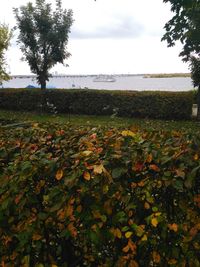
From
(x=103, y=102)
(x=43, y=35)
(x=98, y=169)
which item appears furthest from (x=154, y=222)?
(x=43, y=35)

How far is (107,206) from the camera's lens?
2.69 metres

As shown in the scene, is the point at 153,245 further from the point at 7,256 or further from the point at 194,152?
the point at 7,256

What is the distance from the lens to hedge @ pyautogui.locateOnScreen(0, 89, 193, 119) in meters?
23.8

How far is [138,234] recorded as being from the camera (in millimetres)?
2648

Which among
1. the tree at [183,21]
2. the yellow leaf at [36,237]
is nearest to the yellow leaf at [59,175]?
the yellow leaf at [36,237]

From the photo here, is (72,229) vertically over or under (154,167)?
under

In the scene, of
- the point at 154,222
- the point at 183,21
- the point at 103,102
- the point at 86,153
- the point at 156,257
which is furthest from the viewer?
the point at 103,102

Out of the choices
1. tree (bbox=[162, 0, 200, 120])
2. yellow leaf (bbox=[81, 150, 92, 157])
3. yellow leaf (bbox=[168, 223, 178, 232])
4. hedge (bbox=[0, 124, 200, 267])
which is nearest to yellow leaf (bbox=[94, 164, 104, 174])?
hedge (bbox=[0, 124, 200, 267])

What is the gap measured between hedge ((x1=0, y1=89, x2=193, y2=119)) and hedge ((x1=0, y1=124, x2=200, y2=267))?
2021 centimetres

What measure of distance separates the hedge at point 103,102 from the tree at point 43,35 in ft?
5.63

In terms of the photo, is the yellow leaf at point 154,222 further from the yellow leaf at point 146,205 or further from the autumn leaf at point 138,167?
the autumn leaf at point 138,167

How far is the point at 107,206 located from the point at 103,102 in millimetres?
22990

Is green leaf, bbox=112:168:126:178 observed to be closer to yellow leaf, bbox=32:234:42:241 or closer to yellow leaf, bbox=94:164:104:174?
yellow leaf, bbox=94:164:104:174

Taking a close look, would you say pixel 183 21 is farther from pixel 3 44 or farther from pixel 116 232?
pixel 3 44
